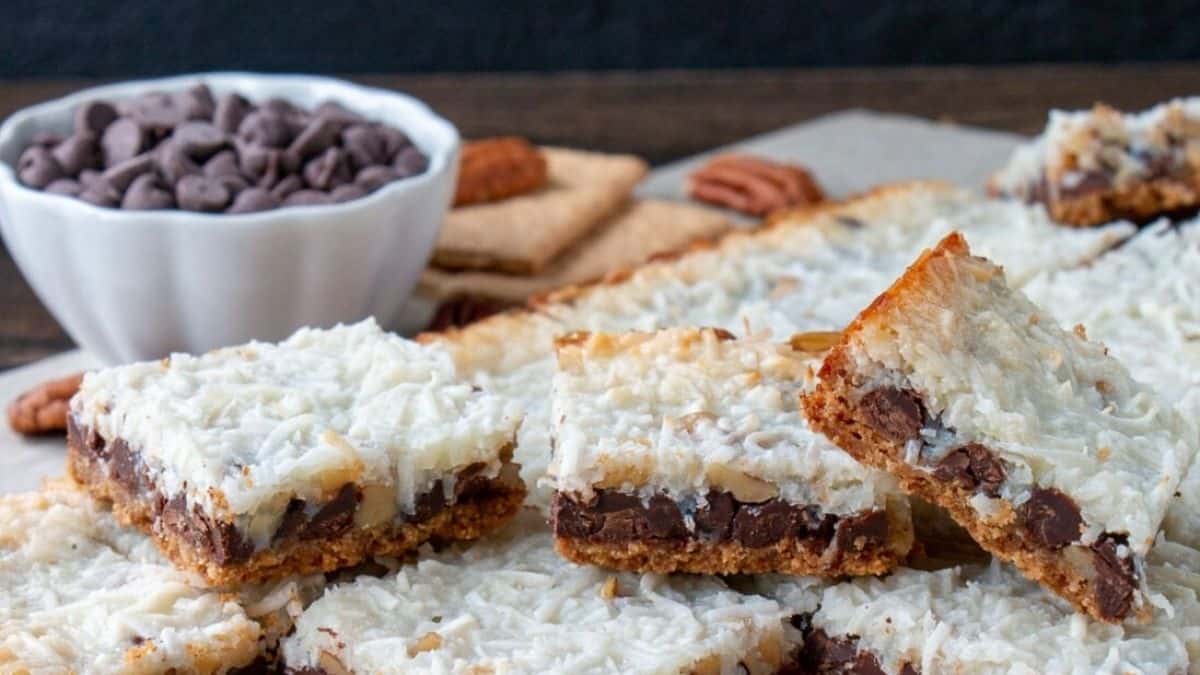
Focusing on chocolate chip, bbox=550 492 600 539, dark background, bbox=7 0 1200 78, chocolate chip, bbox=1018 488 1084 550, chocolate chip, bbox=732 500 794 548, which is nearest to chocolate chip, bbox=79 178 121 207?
chocolate chip, bbox=550 492 600 539

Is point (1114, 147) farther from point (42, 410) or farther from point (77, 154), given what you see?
point (42, 410)

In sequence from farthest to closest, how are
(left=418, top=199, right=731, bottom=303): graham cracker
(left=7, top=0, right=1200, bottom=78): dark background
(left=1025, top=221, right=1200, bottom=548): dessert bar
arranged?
(left=7, top=0, right=1200, bottom=78): dark background
(left=418, top=199, right=731, bottom=303): graham cracker
(left=1025, top=221, right=1200, bottom=548): dessert bar

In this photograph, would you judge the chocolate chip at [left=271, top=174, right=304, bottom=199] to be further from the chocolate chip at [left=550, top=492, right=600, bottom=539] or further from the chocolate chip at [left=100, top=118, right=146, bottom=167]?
the chocolate chip at [left=550, top=492, right=600, bottom=539]

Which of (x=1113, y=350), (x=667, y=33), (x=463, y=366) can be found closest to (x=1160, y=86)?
(x=667, y=33)

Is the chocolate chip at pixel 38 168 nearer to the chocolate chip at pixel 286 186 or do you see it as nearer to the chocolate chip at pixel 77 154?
the chocolate chip at pixel 77 154

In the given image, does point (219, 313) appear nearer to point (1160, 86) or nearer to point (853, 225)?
point (853, 225)

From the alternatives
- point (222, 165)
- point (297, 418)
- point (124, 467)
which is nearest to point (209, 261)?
point (222, 165)

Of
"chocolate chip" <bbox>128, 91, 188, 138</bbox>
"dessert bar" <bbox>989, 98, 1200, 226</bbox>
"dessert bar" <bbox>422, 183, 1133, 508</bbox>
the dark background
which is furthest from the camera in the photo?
the dark background
